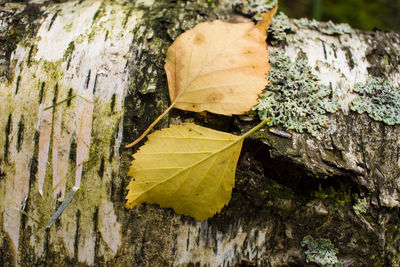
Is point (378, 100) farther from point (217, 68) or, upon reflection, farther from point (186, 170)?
point (186, 170)

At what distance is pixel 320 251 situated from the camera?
4.01ft

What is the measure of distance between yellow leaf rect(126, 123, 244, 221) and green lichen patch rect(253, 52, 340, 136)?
0.69 ft

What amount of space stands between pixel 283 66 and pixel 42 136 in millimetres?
1058

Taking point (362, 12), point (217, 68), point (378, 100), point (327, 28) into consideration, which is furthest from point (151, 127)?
point (362, 12)

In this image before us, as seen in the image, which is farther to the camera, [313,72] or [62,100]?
[313,72]

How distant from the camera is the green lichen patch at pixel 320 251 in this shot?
121 cm

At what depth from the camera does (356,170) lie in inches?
45.1

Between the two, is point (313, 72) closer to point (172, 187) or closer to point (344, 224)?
point (344, 224)

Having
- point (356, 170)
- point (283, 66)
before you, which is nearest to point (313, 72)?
point (283, 66)

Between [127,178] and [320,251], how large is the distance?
855mm

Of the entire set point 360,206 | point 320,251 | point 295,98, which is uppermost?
point 295,98

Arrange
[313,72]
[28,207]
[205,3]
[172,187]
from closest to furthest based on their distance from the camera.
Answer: [172,187]
[28,207]
[313,72]
[205,3]

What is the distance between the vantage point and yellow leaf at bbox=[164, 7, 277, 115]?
3.81ft

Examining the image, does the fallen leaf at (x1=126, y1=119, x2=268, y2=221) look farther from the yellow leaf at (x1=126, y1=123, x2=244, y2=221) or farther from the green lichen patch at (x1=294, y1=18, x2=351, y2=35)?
the green lichen patch at (x1=294, y1=18, x2=351, y2=35)
